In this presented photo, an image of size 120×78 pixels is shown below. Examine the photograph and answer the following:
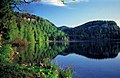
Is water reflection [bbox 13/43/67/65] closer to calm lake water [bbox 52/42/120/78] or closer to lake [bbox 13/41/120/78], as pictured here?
lake [bbox 13/41/120/78]

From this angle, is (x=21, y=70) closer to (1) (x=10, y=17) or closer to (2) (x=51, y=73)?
(2) (x=51, y=73)

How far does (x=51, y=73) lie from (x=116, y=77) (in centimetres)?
2180

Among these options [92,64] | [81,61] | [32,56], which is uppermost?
[32,56]

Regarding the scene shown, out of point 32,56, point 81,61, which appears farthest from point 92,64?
point 32,56

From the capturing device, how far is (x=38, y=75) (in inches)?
725

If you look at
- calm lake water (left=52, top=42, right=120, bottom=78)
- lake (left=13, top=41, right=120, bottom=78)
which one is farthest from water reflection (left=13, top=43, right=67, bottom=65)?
calm lake water (left=52, top=42, right=120, bottom=78)

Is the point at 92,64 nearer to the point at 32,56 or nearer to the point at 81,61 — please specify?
the point at 81,61

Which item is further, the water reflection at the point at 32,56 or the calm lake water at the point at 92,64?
the calm lake water at the point at 92,64

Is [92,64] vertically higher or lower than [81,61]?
higher

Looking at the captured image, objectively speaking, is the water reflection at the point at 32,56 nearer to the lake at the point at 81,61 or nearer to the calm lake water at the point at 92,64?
the lake at the point at 81,61

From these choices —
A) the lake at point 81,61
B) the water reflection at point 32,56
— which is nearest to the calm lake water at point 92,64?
the lake at point 81,61

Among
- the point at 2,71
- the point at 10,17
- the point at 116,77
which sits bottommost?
the point at 116,77

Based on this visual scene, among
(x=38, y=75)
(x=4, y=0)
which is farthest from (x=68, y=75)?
(x=4, y=0)

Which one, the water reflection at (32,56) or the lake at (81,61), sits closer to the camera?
the water reflection at (32,56)
